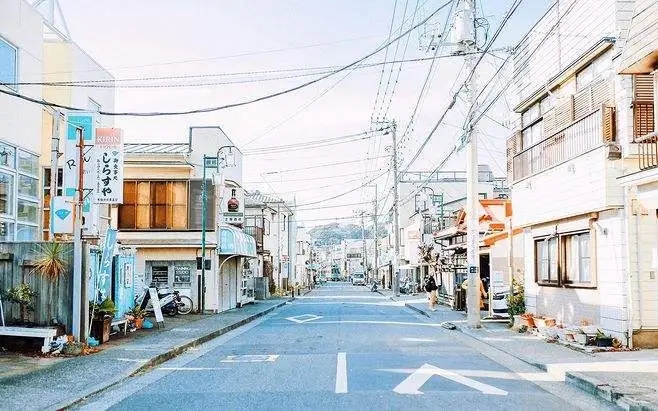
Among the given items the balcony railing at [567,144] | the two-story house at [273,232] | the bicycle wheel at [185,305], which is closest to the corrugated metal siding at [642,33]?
the balcony railing at [567,144]

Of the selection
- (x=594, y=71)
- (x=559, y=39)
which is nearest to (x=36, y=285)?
(x=594, y=71)

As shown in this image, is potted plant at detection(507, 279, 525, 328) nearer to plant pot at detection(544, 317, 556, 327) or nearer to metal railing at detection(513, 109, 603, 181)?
plant pot at detection(544, 317, 556, 327)

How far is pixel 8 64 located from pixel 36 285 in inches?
229

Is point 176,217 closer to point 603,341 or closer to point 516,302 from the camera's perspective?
point 516,302

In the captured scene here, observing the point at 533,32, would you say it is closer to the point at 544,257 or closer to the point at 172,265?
the point at 544,257

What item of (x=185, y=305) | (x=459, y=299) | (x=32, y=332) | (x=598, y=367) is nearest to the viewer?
(x=598, y=367)

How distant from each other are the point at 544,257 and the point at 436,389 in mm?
10637

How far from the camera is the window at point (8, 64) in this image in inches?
Result: 665

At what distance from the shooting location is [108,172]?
17297mm

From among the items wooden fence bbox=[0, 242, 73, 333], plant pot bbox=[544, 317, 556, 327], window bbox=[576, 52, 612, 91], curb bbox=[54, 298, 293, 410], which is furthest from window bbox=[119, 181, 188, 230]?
window bbox=[576, 52, 612, 91]

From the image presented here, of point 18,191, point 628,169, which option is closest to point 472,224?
point 628,169

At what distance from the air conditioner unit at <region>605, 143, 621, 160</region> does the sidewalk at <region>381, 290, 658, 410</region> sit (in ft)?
13.8

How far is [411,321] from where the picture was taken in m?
26.0

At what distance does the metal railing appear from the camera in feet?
51.8
